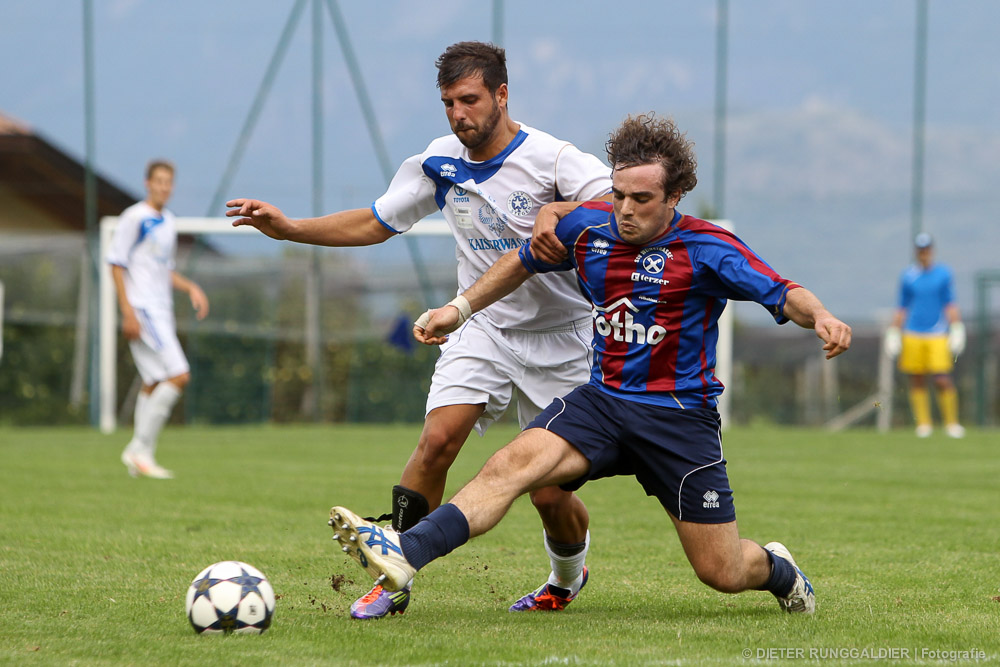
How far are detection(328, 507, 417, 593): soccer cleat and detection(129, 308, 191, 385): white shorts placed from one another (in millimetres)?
7015

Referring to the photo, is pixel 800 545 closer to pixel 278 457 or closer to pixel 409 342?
pixel 278 457

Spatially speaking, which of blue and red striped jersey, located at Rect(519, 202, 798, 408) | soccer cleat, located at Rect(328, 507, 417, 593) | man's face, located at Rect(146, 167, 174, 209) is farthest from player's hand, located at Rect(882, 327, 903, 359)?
soccer cleat, located at Rect(328, 507, 417, 593)

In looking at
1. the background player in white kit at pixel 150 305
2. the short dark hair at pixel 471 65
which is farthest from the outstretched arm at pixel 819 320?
the background player in white kit at pixel 150 305

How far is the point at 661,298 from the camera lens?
4.47 meters

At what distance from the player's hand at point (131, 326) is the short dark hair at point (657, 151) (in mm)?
6814

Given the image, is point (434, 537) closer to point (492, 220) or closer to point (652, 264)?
point (652, 264)

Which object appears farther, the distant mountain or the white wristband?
the distant mountain

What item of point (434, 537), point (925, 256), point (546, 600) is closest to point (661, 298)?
point (434, 537)

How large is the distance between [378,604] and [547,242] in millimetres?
1452

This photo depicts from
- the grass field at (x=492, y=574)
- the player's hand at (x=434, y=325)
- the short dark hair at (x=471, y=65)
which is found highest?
the short dark hair at (x=471, y=65)

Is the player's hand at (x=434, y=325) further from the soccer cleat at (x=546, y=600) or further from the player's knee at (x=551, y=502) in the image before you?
the soccer cleat at (x=546, y=600)

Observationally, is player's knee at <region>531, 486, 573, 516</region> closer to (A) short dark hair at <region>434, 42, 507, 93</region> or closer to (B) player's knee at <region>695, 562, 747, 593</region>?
(B) player's knee at <region>695, 562, 747, 593</region>

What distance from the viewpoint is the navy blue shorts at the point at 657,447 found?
4430 millimetres

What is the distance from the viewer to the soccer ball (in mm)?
4082
